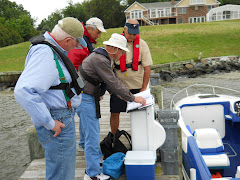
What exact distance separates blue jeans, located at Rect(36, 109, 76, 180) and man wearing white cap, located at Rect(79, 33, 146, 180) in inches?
27.7

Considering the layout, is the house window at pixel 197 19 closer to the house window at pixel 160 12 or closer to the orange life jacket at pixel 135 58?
the house window at pixel 160 12

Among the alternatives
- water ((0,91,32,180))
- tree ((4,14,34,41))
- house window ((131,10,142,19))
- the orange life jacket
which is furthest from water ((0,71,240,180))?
house window ((131,10,142,19))

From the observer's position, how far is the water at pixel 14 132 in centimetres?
650

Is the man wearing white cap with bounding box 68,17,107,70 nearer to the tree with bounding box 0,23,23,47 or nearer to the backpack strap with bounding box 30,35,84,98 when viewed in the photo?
the backpack strap with bounding box 30,35,84,98

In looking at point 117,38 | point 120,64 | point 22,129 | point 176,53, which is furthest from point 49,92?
point 176,53

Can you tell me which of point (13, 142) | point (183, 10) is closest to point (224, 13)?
point (183, 10)

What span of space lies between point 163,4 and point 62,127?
5258cm

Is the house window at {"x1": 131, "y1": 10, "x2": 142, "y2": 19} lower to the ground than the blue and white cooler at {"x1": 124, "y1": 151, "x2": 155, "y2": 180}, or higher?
higher

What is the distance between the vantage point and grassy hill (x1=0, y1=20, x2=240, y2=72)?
882 inches

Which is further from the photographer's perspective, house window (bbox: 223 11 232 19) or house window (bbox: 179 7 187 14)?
house window (bbox: 179 7 187 14)

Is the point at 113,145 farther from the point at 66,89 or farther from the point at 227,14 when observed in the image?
the point at 227,14

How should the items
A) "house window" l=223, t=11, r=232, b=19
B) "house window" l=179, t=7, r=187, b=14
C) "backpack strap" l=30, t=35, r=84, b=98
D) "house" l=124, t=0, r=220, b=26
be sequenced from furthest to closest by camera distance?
→ "house window" l=179, t=7, r=187, b=14 → "house" l=124, t=0, r=220, b=26 → "house window" l=223, t=11, r=232, b=19 → "backpack strap" l=30, t=35, r=84, b=98

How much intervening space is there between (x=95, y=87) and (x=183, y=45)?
24194 millimetres

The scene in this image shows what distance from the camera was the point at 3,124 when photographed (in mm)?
9430
